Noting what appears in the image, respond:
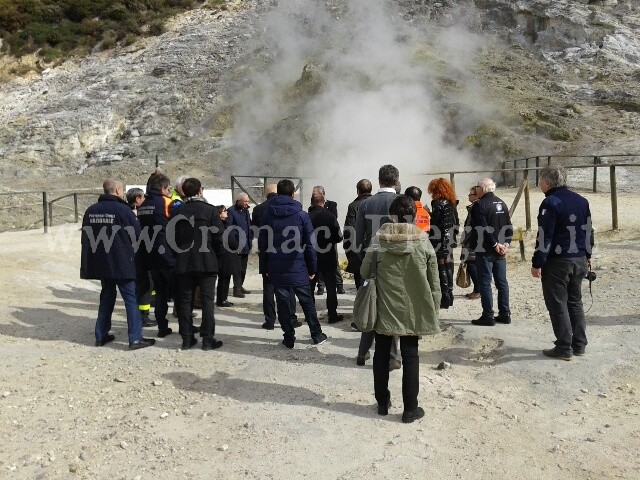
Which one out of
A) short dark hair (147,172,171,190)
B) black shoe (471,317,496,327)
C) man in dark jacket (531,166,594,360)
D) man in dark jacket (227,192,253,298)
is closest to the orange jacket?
man in dark jacket (531,166,594,360)

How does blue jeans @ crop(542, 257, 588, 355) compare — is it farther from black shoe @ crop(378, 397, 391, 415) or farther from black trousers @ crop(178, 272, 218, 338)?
black trousers @ crop(178, 272, 218, 338)

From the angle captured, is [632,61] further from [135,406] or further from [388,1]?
[135,406]

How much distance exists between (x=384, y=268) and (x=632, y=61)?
84.3 ft

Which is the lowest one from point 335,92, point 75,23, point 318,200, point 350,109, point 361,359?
point 361,359

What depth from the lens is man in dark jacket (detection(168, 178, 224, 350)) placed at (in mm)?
5219

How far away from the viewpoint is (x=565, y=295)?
15.3 feet

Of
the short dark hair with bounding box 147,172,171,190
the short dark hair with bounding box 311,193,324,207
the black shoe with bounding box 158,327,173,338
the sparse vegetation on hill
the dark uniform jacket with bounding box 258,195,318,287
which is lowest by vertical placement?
the black shoe with bounding box 158,327,173,338

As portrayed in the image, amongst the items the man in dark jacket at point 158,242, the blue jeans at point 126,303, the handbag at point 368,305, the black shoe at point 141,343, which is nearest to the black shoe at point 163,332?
the man in dark jacket at point 158,242

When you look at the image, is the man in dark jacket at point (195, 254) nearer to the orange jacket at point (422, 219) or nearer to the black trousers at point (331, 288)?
the black trousers at point (331, 288)

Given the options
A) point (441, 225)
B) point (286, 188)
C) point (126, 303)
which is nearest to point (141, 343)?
point (126, 303)

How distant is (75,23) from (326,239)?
35.3m

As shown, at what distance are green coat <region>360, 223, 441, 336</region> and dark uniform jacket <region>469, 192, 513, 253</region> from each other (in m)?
2.24

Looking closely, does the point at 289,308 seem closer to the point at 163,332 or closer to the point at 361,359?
the point at 361,359

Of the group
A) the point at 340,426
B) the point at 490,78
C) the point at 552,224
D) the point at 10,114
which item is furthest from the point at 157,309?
the point at 10,114
